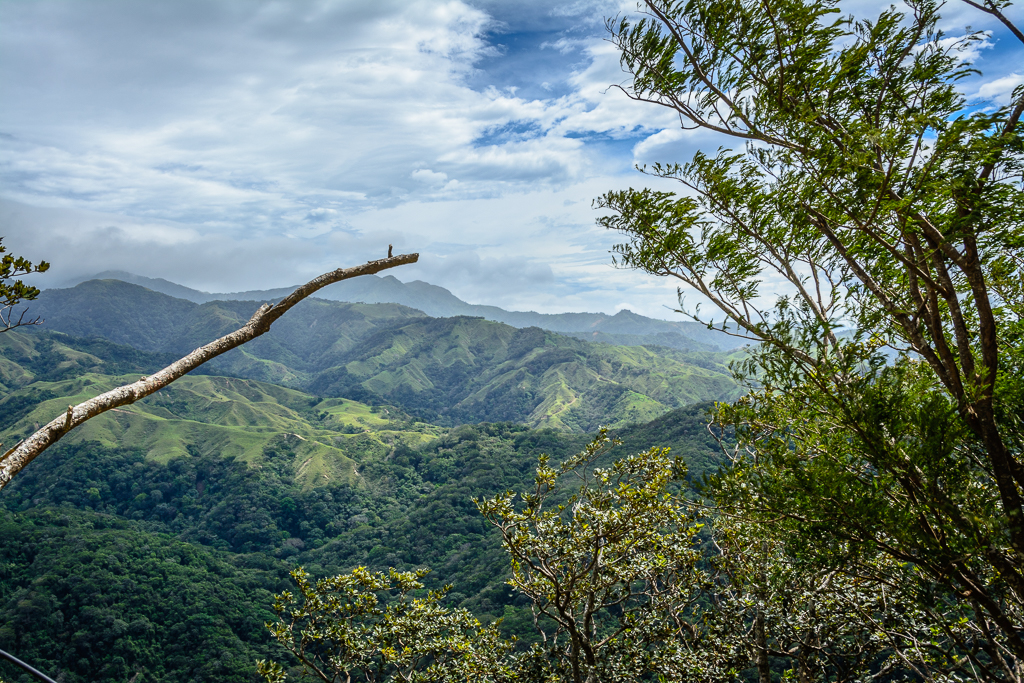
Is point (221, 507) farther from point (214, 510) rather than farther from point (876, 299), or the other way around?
point (876, 299)

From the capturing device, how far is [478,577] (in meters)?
65.9

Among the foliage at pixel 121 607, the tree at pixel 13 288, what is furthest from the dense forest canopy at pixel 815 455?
the foliage at pixel 121 607

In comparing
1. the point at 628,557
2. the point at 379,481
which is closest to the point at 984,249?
the point at 628,557

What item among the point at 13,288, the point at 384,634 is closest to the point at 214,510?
the point at 384,634

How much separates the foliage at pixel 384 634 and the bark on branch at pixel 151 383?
7.36m

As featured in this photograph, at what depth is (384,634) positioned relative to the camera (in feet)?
36.8

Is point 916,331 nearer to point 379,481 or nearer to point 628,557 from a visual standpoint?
point 628,557

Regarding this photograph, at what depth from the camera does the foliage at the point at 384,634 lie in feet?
32.9

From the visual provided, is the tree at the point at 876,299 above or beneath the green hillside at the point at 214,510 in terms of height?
above

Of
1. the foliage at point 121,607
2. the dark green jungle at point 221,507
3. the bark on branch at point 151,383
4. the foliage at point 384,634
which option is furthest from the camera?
the dark green jungle at point 221,507

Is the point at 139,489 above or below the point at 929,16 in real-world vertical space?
below

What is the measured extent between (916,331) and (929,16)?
9.20 ft

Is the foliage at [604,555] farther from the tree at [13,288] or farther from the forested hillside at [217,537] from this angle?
the forested hillside at [217,537]

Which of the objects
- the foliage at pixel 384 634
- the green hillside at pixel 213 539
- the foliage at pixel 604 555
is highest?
the foliage at pixel 604 555
